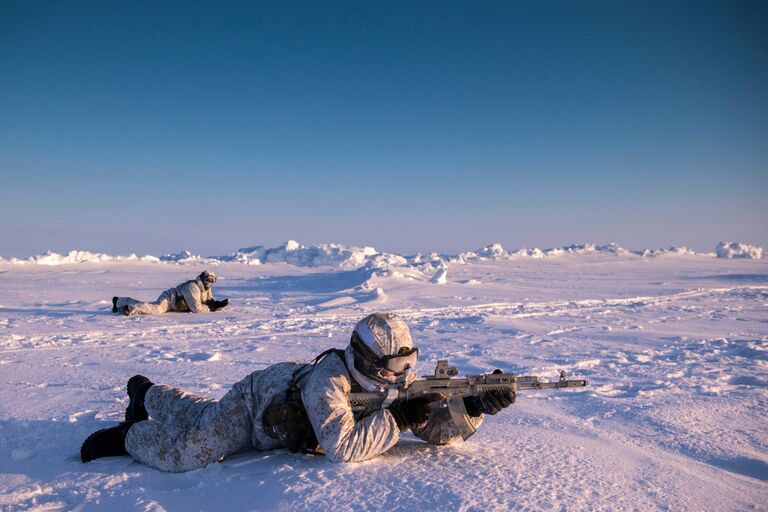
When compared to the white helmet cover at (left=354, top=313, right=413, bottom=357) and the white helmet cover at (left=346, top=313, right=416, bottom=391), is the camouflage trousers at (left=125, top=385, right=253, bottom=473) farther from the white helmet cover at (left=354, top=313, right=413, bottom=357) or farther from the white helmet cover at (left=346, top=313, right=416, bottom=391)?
the white helmet cover at (left=354, top=313, right=413, bottom=357)

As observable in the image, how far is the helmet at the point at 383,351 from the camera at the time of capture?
2.85m

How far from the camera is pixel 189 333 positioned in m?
9.07

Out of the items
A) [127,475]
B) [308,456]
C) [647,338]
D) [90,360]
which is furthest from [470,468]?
[647,338]

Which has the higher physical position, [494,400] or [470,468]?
[494,400]

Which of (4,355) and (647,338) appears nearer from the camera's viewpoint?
(4,355)

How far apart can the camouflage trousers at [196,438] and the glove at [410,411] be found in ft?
2.88

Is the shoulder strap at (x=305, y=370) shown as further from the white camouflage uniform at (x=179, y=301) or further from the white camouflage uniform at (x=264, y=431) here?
the white camouflage uniform at (x=179, y=301)

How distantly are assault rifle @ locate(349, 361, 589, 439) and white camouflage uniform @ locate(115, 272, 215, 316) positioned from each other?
9.23 meters

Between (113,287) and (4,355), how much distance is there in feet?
40.6

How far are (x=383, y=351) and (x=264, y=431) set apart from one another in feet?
2.91

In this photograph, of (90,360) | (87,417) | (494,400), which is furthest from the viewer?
(90,360)

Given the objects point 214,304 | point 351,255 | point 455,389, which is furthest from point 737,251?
point 455,389

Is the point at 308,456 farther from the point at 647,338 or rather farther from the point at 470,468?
the point at 647,338

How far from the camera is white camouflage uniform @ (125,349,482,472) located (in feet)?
9.18
